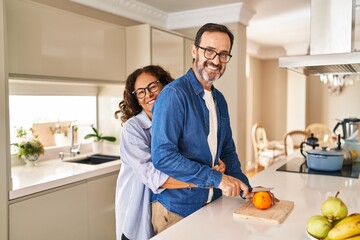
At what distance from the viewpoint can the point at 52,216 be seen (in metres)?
2.28

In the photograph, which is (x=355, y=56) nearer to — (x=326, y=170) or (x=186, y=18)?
(x=326, y=170)

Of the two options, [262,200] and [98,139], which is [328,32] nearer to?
[262,200]

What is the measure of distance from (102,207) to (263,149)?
392 cm

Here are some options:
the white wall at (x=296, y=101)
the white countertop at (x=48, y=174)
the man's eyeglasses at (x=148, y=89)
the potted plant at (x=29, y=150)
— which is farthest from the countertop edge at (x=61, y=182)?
the white wall at (x=296, y=101)

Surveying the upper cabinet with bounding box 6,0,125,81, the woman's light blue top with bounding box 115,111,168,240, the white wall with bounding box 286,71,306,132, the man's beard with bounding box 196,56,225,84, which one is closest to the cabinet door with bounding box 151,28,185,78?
the upper cabinet with bounding box 6,0,125,81

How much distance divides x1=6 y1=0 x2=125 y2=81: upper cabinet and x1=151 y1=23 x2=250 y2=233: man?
1264 mm

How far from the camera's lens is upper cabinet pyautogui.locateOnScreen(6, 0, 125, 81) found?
7.29 feet

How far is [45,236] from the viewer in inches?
88.0

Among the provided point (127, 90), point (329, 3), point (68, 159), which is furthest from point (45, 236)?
point (329, 3)

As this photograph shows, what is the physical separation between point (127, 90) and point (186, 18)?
2245 millimetres

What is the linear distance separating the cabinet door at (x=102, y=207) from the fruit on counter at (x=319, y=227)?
1.81 meters

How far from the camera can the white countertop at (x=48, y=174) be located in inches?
83.9

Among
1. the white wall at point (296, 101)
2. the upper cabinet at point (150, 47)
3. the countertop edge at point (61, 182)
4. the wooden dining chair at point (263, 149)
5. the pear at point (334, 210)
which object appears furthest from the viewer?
the white wall at point (296, 101)

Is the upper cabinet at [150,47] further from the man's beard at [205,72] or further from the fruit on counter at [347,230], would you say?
the fruit on counter at [347,230]
